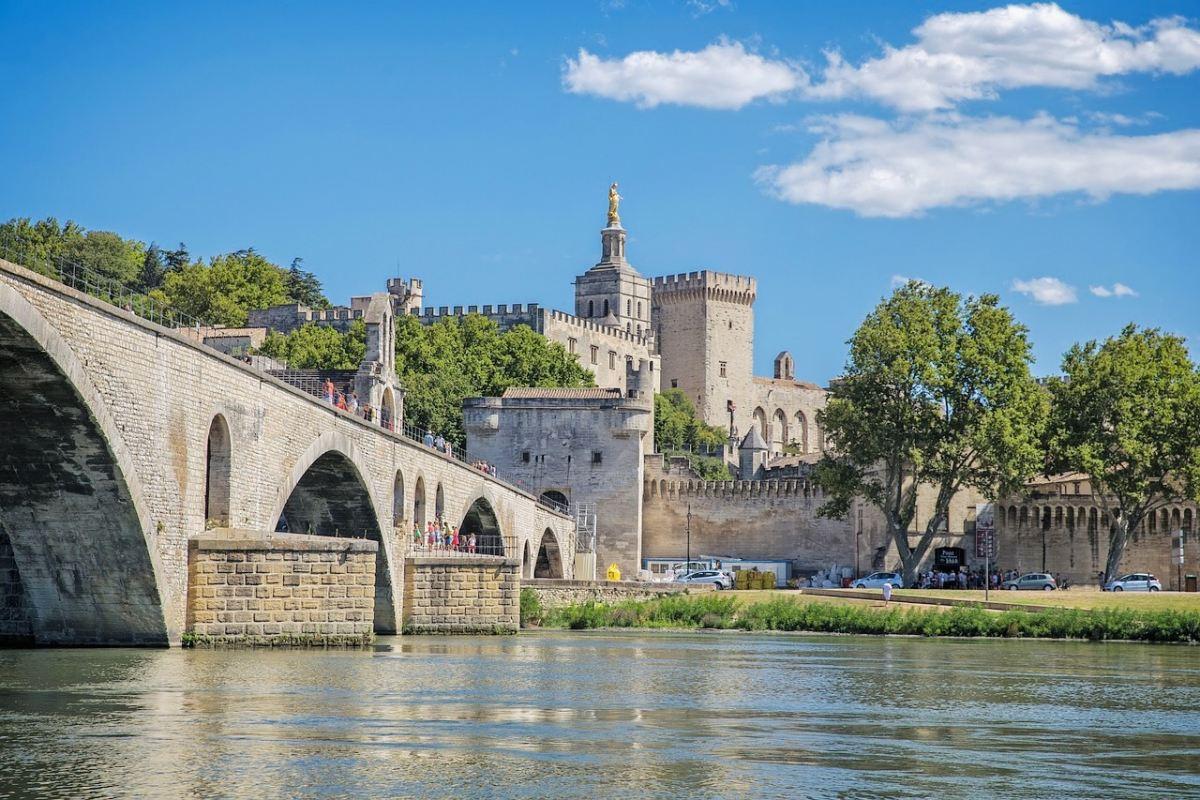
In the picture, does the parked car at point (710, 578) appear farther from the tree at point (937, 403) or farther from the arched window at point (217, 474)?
the arched window at point (217, 474)

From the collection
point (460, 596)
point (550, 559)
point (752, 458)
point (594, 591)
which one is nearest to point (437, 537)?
point (460, 596)

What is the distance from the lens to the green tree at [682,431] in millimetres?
115625

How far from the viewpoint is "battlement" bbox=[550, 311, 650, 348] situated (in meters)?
115

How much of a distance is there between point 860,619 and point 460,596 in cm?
1283

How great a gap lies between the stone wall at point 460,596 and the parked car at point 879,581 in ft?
89.8

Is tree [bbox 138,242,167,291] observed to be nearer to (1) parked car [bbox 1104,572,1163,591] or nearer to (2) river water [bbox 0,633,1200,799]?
(1) parked car [bbox 1104,572,1163,591]

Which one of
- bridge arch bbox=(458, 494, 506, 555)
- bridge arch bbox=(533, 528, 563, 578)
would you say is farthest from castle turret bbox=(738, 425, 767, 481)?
bridge arch bbox=(458, 494, 506, 555)

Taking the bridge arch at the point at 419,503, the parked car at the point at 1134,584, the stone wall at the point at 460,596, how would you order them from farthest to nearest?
the parked car at the point at 1134,584 → the bridge arch at the point at 419,503 → the stone wall at the point at 460,596

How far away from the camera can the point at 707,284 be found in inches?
5340

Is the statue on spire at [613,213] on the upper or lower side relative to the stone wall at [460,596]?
upper

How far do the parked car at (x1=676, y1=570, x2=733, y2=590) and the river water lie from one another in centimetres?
3397

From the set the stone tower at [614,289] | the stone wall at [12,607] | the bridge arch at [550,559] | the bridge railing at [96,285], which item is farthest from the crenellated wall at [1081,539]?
the stone tower at [614,289]

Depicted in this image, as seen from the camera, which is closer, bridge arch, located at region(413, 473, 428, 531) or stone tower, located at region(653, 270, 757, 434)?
bridge arch, located at region(413, 473, 428, 531)

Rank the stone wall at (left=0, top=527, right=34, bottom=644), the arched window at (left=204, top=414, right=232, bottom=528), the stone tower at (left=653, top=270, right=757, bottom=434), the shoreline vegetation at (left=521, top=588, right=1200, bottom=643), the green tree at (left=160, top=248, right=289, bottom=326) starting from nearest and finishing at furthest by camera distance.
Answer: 1. the stone wall at (left=0, top=527, right=34, bottom=644)
2. the arched window at (left=204, top=414, right=232, bottom=528)
3. the shoreline vegetation at (left=521, top=588, right=1200, bottom=643)
4. the green tree at (left=160, top=248, right=289, bottom=326)
5. the stone tower at (left=653, top=270, right=757, bottom=434)
